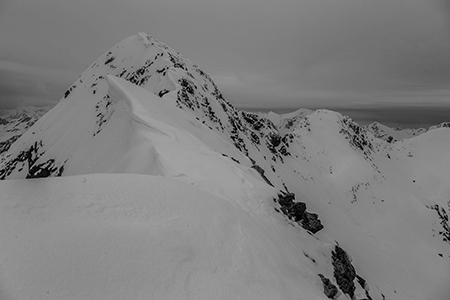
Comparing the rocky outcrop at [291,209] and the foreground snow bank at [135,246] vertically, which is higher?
the foreground snow bank at [135,246]

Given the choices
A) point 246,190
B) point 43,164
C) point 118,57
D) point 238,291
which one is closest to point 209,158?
point 246,190

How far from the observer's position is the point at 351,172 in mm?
61906

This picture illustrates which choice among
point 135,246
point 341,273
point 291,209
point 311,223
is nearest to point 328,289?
point 341,273

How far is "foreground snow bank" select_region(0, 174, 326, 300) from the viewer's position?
15.6 ft

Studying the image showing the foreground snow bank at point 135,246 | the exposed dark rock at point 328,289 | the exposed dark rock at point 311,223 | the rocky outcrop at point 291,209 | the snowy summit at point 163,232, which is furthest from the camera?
the exposed dark rock at point 311,223

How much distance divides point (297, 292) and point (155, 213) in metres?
4.81

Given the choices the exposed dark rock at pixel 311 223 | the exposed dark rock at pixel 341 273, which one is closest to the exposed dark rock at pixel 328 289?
the exposed dark rock at pixel 341 273

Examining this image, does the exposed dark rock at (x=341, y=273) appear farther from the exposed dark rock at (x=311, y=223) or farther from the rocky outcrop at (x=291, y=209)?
the exposed dark rock at (x=311, y=223)

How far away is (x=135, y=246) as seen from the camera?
5.84m

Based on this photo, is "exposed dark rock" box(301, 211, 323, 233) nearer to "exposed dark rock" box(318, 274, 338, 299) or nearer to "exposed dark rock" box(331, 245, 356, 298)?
"exposed dark rock" box(331, 245, 356, 298)

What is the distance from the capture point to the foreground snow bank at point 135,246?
475cm

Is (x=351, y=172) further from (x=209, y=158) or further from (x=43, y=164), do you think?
(x=43, y=164)

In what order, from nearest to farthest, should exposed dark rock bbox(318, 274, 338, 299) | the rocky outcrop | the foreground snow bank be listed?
the foreground snow bank, exposed dark rock bbox(318, 274, 338, 299), the rocky outcrop

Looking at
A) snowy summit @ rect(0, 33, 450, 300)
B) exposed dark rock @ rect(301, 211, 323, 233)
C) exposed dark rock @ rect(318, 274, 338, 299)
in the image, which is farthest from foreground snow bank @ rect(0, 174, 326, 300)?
exposed dark rock @ rect(301, 211, 323, 233)
